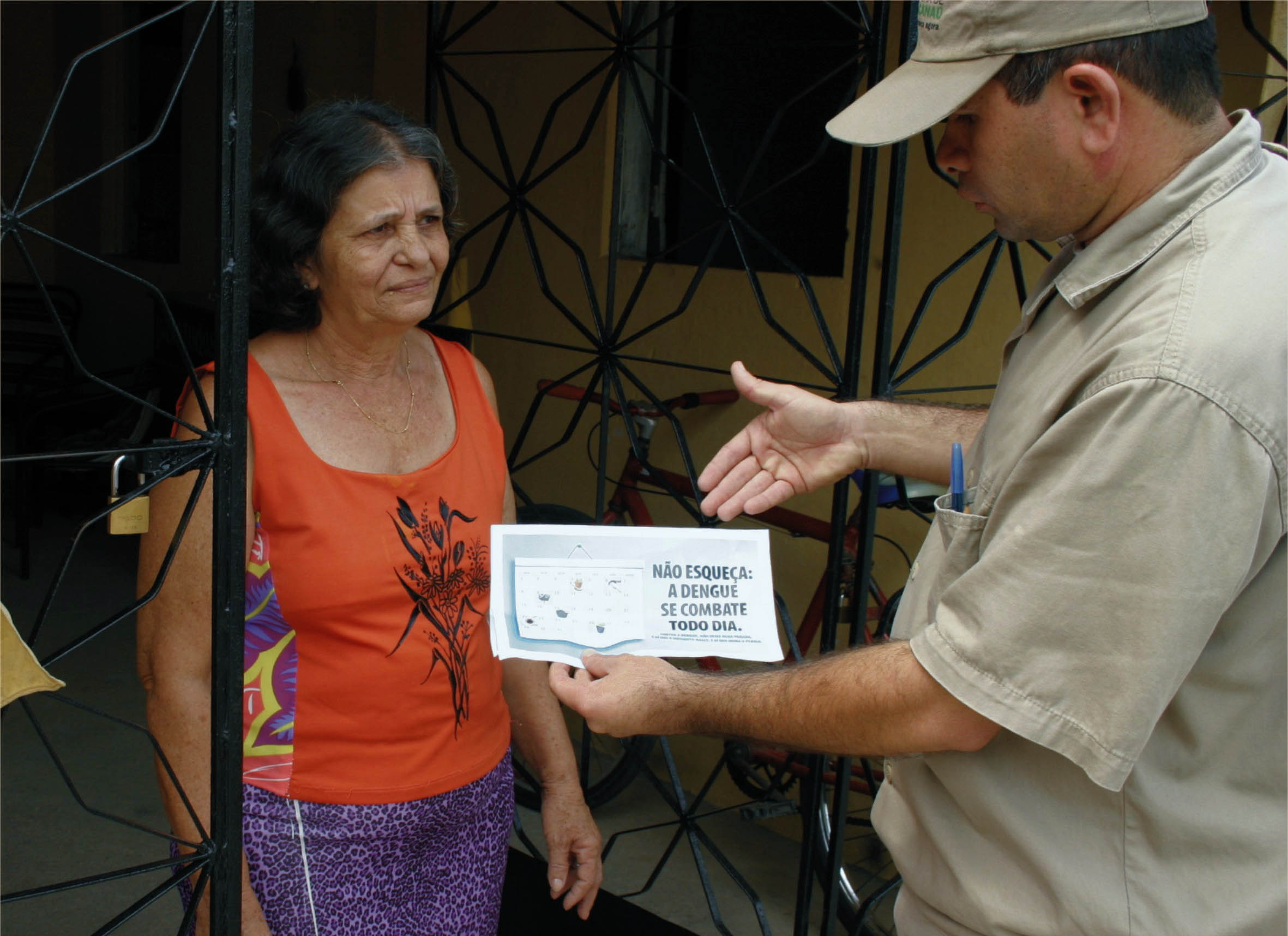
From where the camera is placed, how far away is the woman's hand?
213 centimetres

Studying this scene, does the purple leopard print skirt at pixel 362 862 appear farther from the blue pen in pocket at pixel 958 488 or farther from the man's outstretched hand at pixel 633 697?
the blue pen in pocket at pixel 958 488

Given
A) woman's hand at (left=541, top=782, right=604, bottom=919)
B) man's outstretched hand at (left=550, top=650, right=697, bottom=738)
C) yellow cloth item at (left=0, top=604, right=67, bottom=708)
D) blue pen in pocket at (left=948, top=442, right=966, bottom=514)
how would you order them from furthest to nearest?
woman's hand at (left=541, top=782, right=604, bottom=919)
man's outstretched hand at (left=550, top=650, right=697, bottom=738)
blue pen in pocket at (left=948, top=442, right=966, bottom=514)
yellow cloth item at (left=0, top=604, right=67, bottom=708)

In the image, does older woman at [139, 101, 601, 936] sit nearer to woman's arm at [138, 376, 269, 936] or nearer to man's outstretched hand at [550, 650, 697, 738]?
woman's arm at [138, 376, 269, 936]

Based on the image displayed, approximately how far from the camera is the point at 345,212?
189cm

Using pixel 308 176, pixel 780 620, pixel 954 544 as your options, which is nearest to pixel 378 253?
pixel 308 176

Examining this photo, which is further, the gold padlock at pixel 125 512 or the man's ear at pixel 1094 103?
the gold padlock at pixel 125 512

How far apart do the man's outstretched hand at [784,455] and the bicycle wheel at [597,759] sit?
1.44 metres

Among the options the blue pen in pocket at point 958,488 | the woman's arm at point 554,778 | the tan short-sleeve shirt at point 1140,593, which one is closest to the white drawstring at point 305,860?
the woman's arm at point 554,778

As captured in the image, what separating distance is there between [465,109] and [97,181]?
4.05 metres

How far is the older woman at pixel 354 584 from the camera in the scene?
1.75 meters

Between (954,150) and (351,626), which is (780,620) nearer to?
(351,626)

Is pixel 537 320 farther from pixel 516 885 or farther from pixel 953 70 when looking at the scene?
pixel 953 70

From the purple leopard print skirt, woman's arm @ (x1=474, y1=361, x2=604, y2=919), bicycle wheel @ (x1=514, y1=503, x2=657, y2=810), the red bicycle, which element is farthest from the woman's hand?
bicycle wheel @ (x1=514, y1=503, x2=657, y2=810)

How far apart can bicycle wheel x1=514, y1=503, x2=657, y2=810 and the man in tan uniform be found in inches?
82.8
